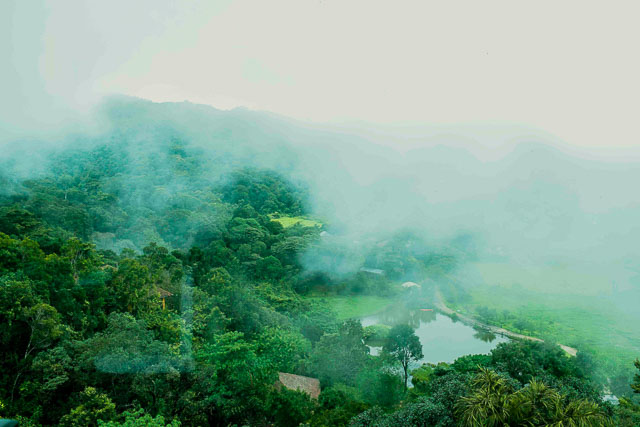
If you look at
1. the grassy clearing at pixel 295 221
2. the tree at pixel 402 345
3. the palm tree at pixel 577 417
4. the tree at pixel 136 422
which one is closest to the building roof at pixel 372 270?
the grassy clearing at pixel 295 221

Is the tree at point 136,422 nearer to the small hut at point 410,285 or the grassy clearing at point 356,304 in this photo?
the grassy clearing at point 356,304

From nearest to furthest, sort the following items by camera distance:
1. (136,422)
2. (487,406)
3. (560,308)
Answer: (487,406), (136,422), (560,308)

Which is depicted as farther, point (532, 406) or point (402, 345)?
point (402, 345)

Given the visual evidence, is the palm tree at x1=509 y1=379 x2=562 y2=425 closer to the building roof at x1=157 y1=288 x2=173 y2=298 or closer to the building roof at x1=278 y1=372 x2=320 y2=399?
the building roof at x1=278 y1=372 x2=320 y2=399

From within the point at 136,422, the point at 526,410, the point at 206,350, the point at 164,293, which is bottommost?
the point at 164,293

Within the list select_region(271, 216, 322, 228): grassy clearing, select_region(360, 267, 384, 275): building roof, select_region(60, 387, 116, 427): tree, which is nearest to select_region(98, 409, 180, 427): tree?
select_region(60, 387, 116, 427): tree

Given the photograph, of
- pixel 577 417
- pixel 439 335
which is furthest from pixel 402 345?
pixel 577 417

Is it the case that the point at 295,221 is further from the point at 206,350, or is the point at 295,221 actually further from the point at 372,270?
the point at 206,350
